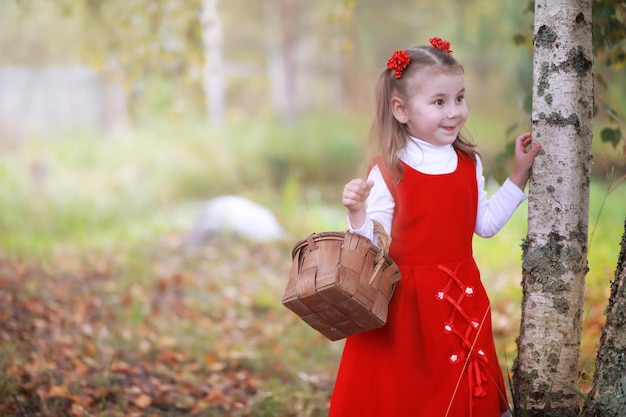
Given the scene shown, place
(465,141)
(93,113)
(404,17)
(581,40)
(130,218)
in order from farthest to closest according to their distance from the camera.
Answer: (404,17) → (93,113) → (130,218) → (465,141) → (581,40)

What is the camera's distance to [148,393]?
3762mm

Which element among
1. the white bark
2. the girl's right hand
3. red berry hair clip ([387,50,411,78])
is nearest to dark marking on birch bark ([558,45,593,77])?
red berry hair clip ([387,50,411,78])

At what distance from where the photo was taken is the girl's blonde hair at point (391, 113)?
7.82 feet

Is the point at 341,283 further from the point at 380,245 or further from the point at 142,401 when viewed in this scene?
the point at 142,401

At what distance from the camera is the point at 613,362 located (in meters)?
2.17

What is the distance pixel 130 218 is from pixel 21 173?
7.23 feet

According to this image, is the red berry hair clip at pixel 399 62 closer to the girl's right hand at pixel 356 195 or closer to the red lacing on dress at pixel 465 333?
the girl's right hand at pixel 356 195

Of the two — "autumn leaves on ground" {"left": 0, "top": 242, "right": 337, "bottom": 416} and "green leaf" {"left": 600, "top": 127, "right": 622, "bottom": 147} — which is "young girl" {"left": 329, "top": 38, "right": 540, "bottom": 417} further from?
"autumn leaves on ground" {"left": 0, "top": 242, "right": 337, "bottom": 416}

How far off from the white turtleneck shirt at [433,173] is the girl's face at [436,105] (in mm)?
47

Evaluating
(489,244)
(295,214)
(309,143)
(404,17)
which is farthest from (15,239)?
(404,17)

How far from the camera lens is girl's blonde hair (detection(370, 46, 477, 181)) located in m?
2.38

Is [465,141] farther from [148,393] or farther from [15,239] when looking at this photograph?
[15,239]

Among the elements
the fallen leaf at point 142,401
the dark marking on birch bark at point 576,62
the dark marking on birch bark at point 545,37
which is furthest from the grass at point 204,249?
the dark marking on birch bark at point 545,37

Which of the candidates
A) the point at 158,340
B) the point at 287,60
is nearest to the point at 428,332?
the point at 158,340
